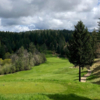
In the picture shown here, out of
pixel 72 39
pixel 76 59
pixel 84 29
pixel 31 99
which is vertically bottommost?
pixel 31 99

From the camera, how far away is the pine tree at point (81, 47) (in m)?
20.8

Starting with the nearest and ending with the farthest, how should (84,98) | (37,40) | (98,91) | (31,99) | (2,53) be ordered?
(31,99) → (84,98) → (98,91) → (2,53) → (37,40)

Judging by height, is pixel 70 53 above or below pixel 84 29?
below

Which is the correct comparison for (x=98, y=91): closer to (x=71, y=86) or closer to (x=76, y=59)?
(x=71, y=86)

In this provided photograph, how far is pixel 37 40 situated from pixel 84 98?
169749mm

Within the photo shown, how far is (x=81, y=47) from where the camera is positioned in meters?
21.0

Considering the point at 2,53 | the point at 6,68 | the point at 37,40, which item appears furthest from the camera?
the point at 37,40

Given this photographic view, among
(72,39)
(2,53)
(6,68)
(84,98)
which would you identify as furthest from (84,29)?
(2,53)

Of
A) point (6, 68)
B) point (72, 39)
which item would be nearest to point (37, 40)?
point (6, 68)

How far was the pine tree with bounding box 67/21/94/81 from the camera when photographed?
20.8 m

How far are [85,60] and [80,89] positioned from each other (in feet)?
26.6

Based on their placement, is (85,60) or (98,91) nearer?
(98,91)

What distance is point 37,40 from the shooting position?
584ft

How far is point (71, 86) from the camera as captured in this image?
48.9 ft
